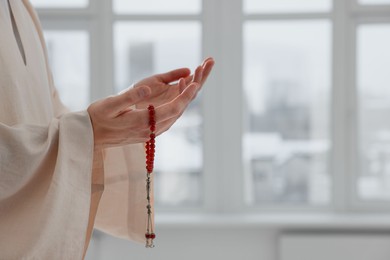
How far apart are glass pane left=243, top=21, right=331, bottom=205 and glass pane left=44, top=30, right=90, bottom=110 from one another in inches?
39.8

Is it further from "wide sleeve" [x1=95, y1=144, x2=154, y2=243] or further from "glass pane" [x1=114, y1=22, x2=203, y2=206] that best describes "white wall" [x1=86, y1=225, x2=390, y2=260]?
"wide sleeve" [x1=95, y1=144, x2=154, y2=243]

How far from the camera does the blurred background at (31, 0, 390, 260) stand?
3.62 meters

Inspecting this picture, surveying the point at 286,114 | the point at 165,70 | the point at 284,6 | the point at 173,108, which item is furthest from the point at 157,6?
the point at 173,108

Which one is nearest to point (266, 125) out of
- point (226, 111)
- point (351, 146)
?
point (226, 111)

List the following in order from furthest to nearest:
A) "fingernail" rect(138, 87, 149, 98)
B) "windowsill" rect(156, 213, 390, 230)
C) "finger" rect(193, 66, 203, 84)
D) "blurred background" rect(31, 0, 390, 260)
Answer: "blurred background" rect(31, 0, 390, 260), "windowsill" rect(156, 213, 390, 230), "finger" rect(193, 66, 203, 84), "fingernail" rect(138, 87, 149, 98)

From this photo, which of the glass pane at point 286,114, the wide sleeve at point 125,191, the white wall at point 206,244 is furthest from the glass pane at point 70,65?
the wide sleeve at point 125,191

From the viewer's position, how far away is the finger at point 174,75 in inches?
47.1

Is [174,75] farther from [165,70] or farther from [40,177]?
[165,70]

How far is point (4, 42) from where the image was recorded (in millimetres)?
1084

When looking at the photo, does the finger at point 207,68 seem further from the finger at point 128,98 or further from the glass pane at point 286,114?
the glass pane at point 286,114

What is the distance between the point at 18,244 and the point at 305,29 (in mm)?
3007

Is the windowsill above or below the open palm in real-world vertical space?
below

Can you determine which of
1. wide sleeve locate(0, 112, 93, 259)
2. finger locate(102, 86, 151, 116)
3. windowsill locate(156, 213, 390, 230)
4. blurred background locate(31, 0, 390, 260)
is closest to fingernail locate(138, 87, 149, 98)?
finger locate(102, 86, 151, 116)

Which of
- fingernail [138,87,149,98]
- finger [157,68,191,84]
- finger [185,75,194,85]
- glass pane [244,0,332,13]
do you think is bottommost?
fingernail [138,87,149,98]
